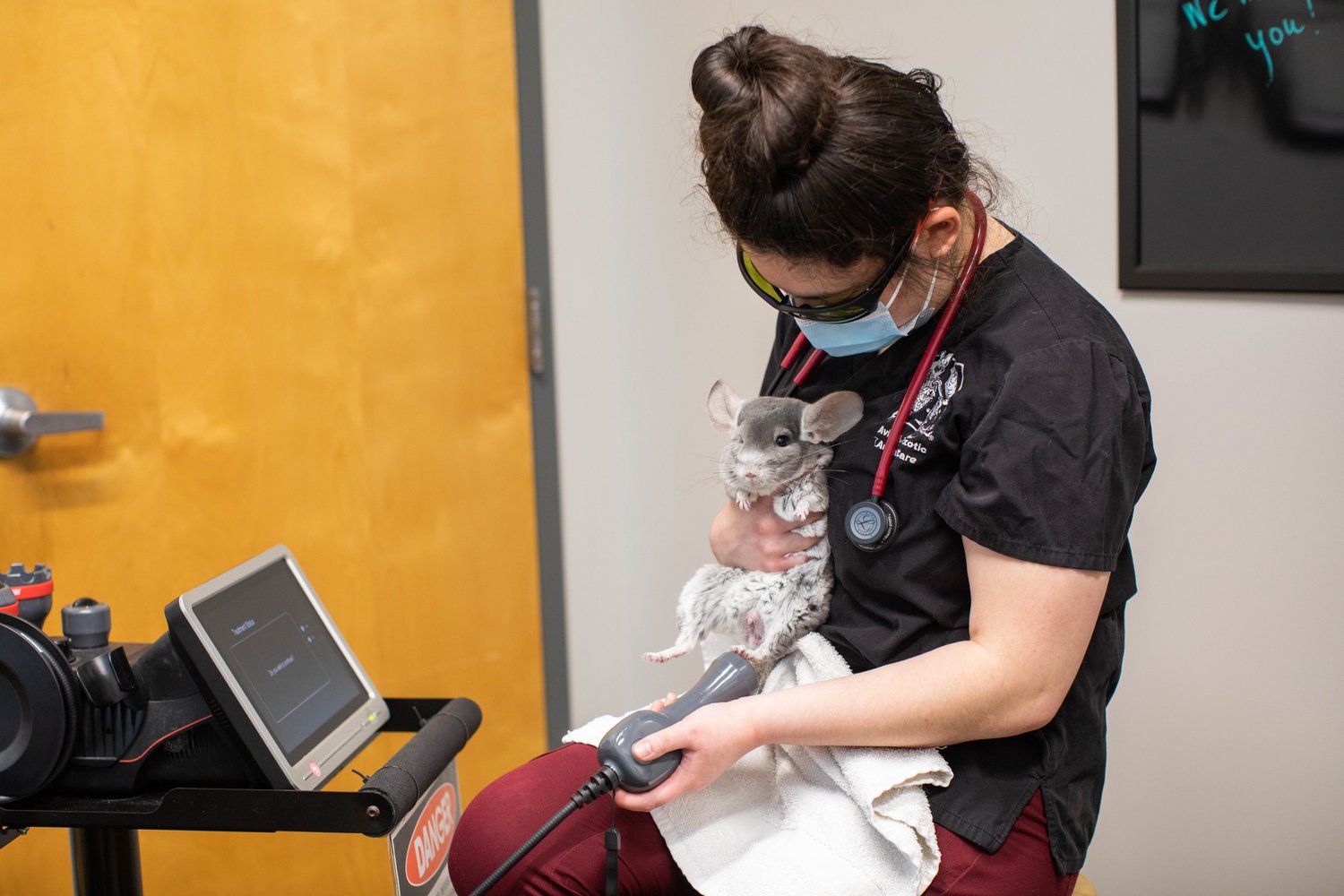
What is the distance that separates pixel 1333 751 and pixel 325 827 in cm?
134

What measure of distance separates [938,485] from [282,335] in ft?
3.82

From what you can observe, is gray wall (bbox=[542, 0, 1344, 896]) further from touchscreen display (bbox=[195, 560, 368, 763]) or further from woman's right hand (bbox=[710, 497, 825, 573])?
touchscreen display (bbox=[195, 560, 368, 763])

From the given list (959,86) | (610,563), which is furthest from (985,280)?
(610,563)

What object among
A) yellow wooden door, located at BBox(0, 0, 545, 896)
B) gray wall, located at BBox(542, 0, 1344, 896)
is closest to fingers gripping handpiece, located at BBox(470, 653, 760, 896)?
gray wall, located at BBox(542, 0, 1344, 896)

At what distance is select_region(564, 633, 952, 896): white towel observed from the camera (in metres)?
0.97

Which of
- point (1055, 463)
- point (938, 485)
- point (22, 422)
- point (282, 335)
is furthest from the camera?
point (282, 335)

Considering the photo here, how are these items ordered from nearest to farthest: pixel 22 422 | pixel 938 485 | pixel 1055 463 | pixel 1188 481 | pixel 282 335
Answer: pixel 1055 463
pixel 938 485
pixel 22 422
pixel 1188 481
pixel 282 335

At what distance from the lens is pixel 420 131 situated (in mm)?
1991

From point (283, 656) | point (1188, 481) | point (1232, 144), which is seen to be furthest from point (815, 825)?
point (1232, 144)

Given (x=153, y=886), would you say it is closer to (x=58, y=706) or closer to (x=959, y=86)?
(x=58, y=706)

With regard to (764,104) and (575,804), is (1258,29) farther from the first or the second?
(575,804)

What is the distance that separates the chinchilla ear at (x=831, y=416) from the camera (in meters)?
1.11

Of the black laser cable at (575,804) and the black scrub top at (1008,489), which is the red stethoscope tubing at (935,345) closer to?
the black scrub top at (1008,489)

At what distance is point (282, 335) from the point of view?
1.75 metres
